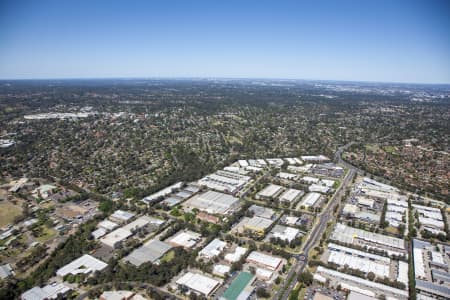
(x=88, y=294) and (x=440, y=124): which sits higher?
(x=440, y=124)

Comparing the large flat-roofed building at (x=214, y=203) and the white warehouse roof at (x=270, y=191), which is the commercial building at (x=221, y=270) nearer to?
the large flat-roofed building at (x=214, y=203)

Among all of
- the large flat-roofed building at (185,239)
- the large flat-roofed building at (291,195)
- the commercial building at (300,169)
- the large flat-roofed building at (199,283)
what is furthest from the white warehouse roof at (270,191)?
the large flat-roofed building at (199,283)

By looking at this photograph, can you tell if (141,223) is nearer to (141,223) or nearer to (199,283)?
(141,223)

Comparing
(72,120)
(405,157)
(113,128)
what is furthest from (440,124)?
(72,120)

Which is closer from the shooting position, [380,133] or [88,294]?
[88,294]

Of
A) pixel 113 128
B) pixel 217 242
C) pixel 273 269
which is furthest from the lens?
pixel 113 128

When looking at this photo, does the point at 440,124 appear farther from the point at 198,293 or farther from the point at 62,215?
the point at 62,215

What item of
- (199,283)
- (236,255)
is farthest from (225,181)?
(199,283)

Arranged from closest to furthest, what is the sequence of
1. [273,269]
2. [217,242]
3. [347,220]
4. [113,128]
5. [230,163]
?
[273,269]
[217,242]
[347,220]
[230,163]
[113,128]
